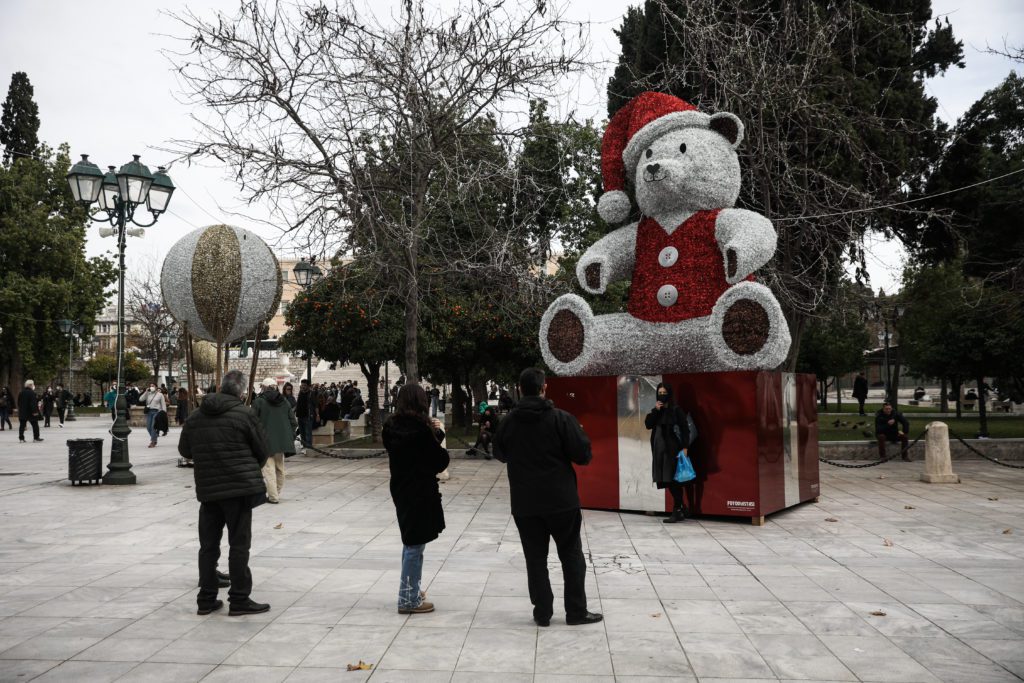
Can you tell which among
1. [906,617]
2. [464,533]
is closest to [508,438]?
[906,617]

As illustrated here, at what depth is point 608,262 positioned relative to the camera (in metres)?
10.3

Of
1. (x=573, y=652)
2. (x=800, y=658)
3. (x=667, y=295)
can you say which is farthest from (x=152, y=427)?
(x=800, y=658)

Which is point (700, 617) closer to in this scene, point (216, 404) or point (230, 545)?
point (230, 545)

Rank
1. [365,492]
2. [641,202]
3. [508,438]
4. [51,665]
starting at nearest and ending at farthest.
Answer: [51,665], [508,438], [641,202], [365,492]

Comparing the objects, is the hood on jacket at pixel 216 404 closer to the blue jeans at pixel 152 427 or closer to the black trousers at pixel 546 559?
the black trousers at pixel 546 559

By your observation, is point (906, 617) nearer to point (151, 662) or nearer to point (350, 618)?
point (350, 618)

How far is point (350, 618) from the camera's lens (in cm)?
547

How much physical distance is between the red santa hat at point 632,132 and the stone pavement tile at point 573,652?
6.60 meters

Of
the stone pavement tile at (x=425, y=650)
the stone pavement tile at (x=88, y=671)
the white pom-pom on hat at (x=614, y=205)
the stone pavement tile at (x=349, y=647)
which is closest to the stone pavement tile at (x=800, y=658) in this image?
the stone pavement tile at (x=425, y=650)

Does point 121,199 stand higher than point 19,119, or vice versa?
point 19,119

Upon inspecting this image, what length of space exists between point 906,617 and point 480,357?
1965 cm

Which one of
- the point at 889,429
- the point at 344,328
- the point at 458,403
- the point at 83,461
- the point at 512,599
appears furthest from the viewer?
the point at 458,403

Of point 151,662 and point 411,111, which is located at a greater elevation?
point 411,111

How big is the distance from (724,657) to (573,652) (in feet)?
2.76
